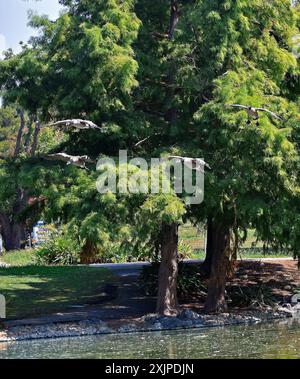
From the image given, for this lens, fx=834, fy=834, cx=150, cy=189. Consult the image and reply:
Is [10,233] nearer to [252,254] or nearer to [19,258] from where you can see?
[19,258]

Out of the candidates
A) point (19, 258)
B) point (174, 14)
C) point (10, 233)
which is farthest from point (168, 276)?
point (10, 233)

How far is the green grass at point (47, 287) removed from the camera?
20.6 meters

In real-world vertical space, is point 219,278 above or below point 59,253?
below

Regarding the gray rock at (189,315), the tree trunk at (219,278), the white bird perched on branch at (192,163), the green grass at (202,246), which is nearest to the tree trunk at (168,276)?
the gray rock at (189,315)

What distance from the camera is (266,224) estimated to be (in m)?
18.5

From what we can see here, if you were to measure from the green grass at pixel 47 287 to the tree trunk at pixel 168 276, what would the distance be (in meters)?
2.67

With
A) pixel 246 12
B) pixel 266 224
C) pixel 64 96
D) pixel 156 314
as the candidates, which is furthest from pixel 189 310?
pixel 246 12

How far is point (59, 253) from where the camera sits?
3028cm

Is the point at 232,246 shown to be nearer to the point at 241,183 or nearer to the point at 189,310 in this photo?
the point at 189,310

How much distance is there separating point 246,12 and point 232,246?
7286 millimetres

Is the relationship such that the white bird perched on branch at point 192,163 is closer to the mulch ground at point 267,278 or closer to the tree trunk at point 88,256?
the mulch ground at point 267,278

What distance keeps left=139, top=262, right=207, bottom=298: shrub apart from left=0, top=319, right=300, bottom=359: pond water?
386cm

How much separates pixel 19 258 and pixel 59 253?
2.61 meters

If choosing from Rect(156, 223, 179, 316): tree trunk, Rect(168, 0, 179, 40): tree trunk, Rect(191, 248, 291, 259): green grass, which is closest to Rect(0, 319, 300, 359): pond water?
Rect(156, 223, 179, 316): tree trunk
